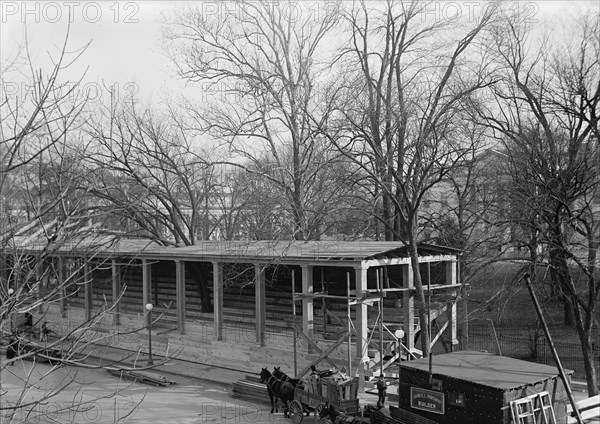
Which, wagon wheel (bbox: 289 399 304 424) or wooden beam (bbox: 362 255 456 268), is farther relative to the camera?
wooden beam (bbox: 362 255 456 268)

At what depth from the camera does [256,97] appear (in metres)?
29.0

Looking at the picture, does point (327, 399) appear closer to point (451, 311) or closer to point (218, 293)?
point (451, 311)

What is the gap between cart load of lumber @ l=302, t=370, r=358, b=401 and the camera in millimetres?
16625

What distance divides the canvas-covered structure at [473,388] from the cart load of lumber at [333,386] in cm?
127

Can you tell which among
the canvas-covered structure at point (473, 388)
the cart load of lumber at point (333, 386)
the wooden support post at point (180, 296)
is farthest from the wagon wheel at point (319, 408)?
the wooden support post at point (180, 296)

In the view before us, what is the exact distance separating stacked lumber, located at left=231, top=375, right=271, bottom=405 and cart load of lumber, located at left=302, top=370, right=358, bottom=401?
2711 mm

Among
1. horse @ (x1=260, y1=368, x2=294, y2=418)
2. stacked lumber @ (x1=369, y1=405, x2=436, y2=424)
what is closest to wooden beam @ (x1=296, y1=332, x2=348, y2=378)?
horse @ (x1=260, y1=368, x2=294, y2=418)

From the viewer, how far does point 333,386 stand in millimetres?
16719

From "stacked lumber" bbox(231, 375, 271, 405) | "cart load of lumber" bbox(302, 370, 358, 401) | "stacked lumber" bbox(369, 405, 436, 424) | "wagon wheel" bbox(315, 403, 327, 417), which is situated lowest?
"stacked lumber" bbox(231, 375, 271, 405)

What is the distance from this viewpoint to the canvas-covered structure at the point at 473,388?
46.5ft

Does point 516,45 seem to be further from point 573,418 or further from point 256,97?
point 573,418

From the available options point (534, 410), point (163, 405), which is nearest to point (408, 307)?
point (534, 410)

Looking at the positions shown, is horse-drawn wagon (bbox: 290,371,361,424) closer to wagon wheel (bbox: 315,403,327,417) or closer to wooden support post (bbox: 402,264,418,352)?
wagon wheel (bbox: 315,403,327,417)

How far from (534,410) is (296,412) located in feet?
20.5
